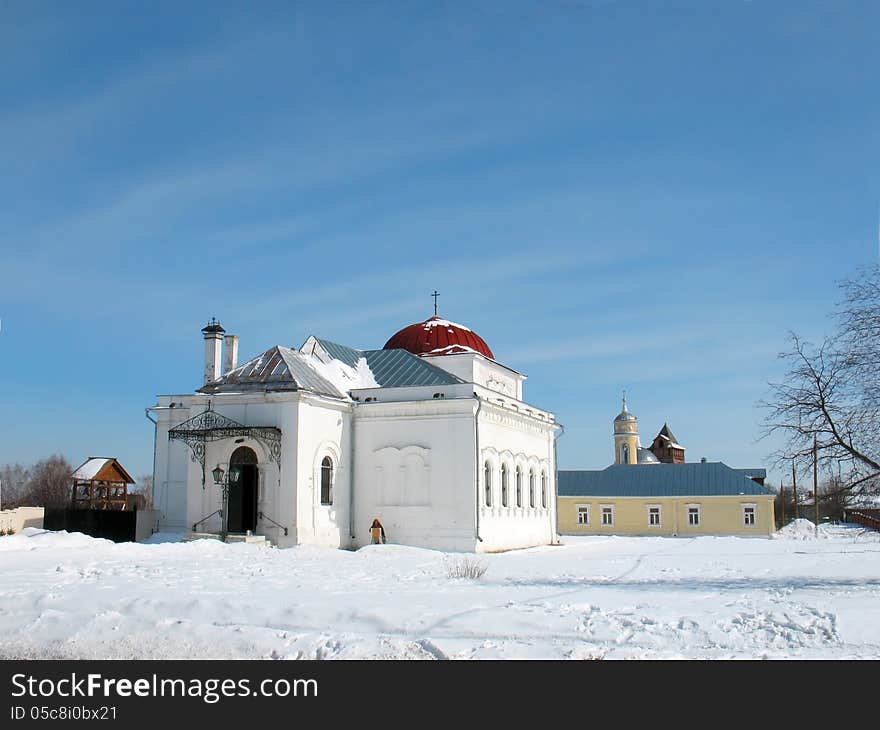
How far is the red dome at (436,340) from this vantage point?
125ft

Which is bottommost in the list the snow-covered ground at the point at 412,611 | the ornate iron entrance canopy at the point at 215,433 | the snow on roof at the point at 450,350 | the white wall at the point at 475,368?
the snow-covered ground at the point at 412,611

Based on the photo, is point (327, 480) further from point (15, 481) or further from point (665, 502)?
point (15, 481)

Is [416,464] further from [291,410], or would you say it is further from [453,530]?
[291,410]

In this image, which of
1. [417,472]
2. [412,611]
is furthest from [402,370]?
[412,611]

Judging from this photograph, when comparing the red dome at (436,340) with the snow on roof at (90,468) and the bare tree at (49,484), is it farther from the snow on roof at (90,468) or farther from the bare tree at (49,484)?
the bare tree at (49,484)

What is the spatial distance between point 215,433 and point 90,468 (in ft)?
40.8

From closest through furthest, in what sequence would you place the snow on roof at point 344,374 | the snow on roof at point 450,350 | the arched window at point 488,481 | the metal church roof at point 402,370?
the arched window at point 488,481 → the snow on roof at point 344,374 → the metal church roof at point 402,370 → the snow on roof at point 450,350

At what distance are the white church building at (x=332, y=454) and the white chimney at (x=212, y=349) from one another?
50 mm

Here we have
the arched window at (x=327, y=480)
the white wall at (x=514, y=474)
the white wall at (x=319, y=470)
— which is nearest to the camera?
the white wall at (x=319, y=470)

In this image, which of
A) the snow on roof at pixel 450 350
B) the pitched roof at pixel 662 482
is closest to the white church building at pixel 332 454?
the snow on roof at pixel 450 350

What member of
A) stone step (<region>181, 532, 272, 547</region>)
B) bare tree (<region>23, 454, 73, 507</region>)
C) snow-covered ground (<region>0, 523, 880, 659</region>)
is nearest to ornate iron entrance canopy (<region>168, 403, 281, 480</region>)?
stone step (<region>181, 532, 272, 547</region>)

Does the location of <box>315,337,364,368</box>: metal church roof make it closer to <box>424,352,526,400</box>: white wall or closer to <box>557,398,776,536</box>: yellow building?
<box>424,352,526,400</box>: white wall
